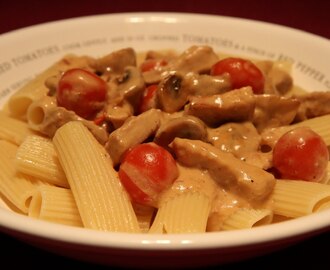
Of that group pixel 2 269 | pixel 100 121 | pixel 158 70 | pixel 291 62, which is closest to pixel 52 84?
pixel 100 121

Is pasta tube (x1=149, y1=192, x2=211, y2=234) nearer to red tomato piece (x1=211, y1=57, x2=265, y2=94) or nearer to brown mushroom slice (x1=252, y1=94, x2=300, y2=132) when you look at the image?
brown mushroom slice (x1=252, y1=94, x2=300, y2=132)

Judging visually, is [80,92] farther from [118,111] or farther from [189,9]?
[189,9]

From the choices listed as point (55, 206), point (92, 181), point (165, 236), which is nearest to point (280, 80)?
point (92, 181)

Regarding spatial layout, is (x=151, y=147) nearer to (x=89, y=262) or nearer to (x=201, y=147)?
(x=201, y=147)

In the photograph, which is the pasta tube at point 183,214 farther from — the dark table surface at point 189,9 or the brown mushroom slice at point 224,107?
the dark table surface at point 189,9

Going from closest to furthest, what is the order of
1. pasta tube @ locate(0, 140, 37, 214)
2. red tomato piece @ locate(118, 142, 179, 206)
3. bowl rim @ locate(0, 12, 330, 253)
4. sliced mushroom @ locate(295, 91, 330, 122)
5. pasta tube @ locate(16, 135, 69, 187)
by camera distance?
bowl rim @ locate(0, 12, 330, 253) < red tomato piece @ locate(118, 142, 179, 206) < pasta tube @ locate(0, 140, 37, 214) < pasta tube @ locate(16, 135, 69, 187) < sliced mushroom @ locate(295, 91, 330, 122)

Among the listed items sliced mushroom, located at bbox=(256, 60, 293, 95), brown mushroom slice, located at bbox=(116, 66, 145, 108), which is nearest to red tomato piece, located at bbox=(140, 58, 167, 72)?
brown mushroom slice, located at bbox=(116, 66, 145, 108)
